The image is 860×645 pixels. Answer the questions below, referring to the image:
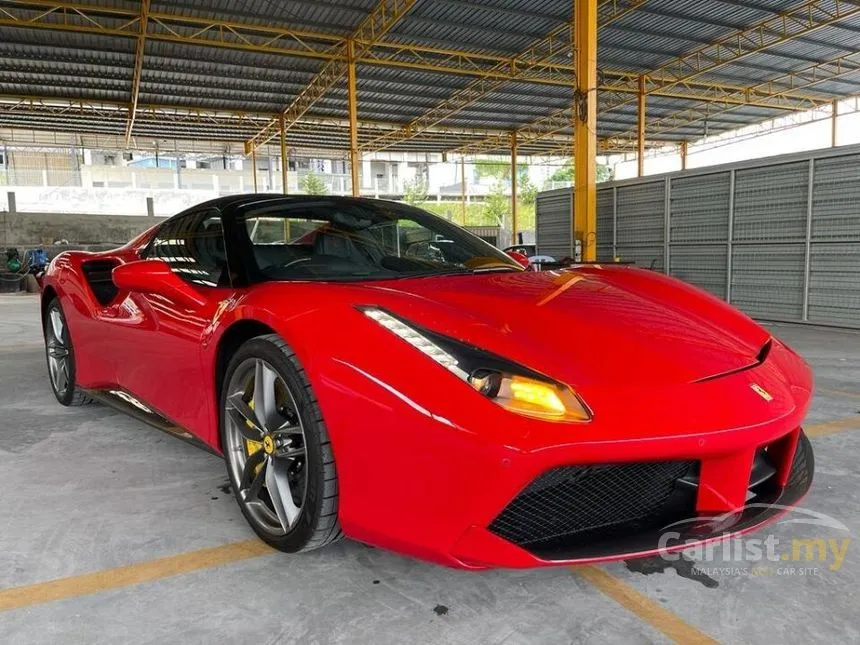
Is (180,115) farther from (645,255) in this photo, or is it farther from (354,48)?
(645,255)

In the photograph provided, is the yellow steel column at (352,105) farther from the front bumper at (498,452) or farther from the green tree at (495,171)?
the green tree at (495,171)

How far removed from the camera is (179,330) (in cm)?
222

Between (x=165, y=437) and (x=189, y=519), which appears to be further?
(x=165, y=437)

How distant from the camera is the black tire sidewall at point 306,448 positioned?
63.4 inches

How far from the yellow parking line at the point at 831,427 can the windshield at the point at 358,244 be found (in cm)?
170

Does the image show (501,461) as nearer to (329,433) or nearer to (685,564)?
(329,433)

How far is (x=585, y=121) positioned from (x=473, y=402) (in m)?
8.33

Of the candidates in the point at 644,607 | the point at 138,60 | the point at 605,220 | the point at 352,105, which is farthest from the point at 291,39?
the point at 644,607

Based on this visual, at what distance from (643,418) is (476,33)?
13342mm

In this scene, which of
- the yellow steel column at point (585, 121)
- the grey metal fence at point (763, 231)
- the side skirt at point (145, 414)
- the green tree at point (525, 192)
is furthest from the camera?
the green tree at point (525, 192)

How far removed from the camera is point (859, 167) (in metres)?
6.59

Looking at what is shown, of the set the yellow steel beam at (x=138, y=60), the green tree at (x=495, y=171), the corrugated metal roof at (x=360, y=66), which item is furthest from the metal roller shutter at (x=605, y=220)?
the green tree at (x=495, y=171)

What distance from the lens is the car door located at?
2.15m

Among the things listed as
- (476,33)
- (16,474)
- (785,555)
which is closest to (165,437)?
(16,474)
